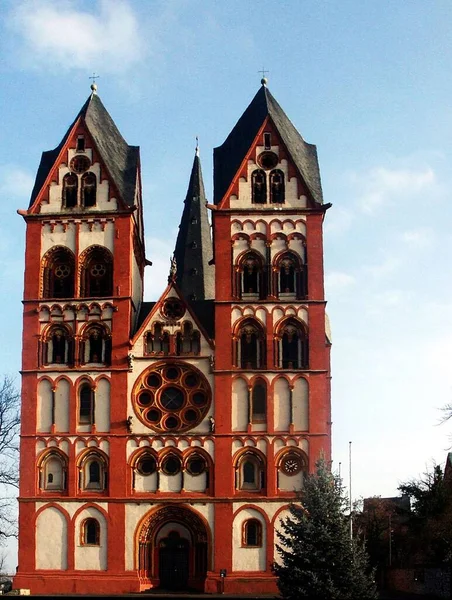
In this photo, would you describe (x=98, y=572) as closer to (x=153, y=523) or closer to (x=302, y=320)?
(x=153, y=523)

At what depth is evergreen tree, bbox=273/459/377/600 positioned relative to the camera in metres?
43.1

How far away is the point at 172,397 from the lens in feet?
186

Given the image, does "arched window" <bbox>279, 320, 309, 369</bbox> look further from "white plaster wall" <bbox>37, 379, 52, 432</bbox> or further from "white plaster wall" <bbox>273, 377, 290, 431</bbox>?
"white plaster wall" <bbox>37, 379, 52, 432</bbox>

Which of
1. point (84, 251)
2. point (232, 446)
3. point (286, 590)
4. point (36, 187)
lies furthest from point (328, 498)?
point (36, 187)

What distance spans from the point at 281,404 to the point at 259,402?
3.69 feet

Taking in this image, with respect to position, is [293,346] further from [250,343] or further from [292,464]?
[292,464]

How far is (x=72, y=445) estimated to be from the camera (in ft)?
182

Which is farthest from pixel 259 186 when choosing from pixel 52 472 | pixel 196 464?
pixel 52 472

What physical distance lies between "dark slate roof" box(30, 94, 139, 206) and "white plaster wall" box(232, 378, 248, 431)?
1148 cm

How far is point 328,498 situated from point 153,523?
12797mm

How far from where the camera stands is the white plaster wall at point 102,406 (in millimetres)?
55906

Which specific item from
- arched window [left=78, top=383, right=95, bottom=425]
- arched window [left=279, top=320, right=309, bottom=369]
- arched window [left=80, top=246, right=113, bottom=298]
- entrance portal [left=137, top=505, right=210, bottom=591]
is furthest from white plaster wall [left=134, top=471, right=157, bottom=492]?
arched window [left=80, top=246, right=113, bottom=298]

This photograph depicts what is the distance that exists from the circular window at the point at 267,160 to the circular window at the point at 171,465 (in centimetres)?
1625

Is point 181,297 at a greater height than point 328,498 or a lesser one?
greater
